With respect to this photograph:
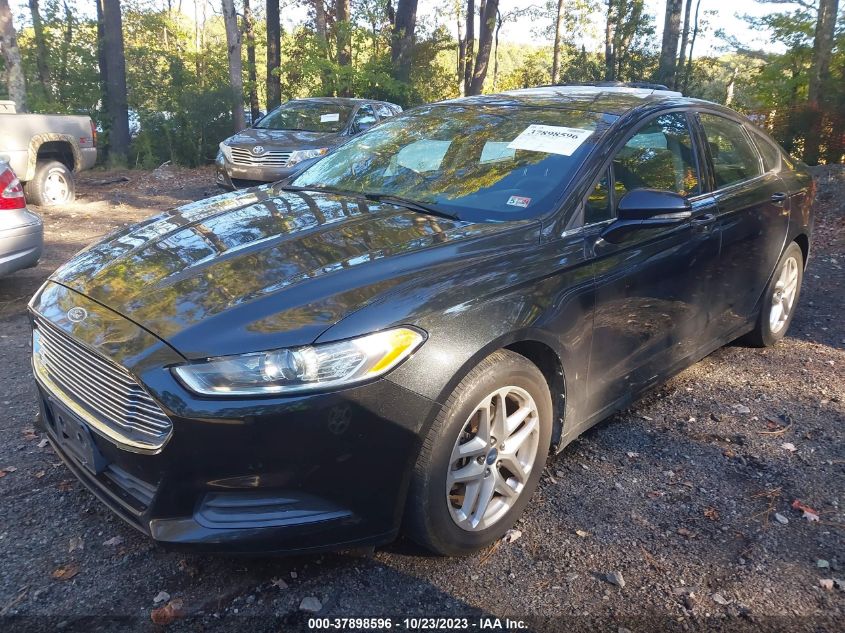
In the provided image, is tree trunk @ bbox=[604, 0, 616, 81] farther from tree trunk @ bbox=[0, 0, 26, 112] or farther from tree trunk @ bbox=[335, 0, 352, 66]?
tree trunk @ bbox=[0, 0, 26, 112]

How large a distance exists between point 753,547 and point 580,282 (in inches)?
50.3

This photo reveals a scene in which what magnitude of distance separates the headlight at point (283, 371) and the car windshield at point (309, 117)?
10.4 m

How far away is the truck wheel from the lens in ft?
32.6

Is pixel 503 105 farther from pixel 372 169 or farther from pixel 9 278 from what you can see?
pixel 9 278

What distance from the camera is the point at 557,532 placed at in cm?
283

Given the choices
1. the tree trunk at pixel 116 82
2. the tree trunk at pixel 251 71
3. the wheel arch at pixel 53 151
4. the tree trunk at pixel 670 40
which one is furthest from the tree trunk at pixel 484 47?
the wheel arch at pixel 53 151

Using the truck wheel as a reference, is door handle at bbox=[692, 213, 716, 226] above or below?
→ above

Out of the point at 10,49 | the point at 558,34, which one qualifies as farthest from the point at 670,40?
the point at 558,34

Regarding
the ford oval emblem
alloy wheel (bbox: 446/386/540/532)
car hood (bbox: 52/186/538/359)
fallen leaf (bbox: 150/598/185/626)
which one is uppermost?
car hood (bbox: 52/186/538/359)

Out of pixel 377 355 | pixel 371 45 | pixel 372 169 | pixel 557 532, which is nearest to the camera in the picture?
pixel 377 355

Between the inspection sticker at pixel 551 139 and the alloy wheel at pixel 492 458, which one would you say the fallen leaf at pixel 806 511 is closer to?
the alloy wheel at pixel 492 458

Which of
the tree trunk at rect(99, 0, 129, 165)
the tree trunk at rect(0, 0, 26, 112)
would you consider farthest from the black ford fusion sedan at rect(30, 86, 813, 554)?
the tree trunk at rect(99, 0, 129, 165)

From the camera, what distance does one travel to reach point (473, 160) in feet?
11.2

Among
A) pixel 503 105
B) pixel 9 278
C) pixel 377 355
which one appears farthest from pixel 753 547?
pixel 9 278
